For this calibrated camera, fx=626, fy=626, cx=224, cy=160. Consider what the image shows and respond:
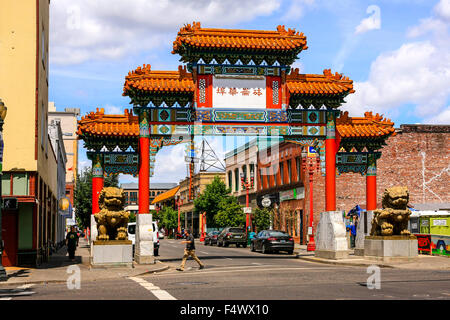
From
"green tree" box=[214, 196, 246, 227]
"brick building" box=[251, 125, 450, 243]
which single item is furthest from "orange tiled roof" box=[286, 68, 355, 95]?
"green tree" box=[214, 196, 246, 227]

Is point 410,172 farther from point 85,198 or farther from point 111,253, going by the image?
point 111,253

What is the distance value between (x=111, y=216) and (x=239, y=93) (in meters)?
8.06

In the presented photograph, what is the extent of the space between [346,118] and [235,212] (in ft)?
128

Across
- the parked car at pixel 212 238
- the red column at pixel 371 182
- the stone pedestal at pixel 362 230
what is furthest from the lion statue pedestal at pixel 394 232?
the parked car at pixel 212 238

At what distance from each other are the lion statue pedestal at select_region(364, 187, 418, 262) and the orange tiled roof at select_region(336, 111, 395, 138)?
13.9 ft

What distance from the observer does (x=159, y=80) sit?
27.1 meters

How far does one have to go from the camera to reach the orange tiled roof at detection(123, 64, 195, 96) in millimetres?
26375

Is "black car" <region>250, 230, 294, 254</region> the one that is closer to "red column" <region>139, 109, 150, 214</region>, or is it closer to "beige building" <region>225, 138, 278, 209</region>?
"red column" <region>139, 109, 150, 214</region>

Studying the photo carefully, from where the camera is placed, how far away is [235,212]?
6719 cm
